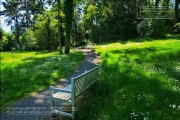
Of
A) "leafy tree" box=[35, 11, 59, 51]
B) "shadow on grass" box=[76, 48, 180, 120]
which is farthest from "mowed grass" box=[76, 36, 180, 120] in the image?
"leafy tree" box=[35, 11, 59, 51]

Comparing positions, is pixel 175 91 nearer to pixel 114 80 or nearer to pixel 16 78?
pixel 114 80

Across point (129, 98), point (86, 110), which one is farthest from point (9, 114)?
point (129, 98)

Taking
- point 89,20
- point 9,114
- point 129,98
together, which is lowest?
point 9,114

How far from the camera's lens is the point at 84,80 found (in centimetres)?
822

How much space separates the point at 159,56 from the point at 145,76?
560 cm

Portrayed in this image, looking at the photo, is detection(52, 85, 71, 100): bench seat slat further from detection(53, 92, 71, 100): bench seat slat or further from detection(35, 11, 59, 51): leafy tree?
detection(35, 11, 59, 51): leafy tree

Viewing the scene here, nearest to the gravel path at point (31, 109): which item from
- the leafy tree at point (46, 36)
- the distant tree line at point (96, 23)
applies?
the distant tree line at point (96, 23)

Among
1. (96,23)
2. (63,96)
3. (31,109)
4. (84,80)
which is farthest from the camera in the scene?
(96,23)

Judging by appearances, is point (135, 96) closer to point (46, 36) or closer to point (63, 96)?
point (63, 96)

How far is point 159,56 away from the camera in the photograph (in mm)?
15359

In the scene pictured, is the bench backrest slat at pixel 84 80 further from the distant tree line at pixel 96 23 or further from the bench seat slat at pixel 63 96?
the distant tree line at pixel 96 23

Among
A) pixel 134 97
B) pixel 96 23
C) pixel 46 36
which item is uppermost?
pixel 96 23

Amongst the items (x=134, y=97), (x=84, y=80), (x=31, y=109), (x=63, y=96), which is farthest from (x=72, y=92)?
(x=31, y=109)

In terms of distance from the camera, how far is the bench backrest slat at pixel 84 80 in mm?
7392
